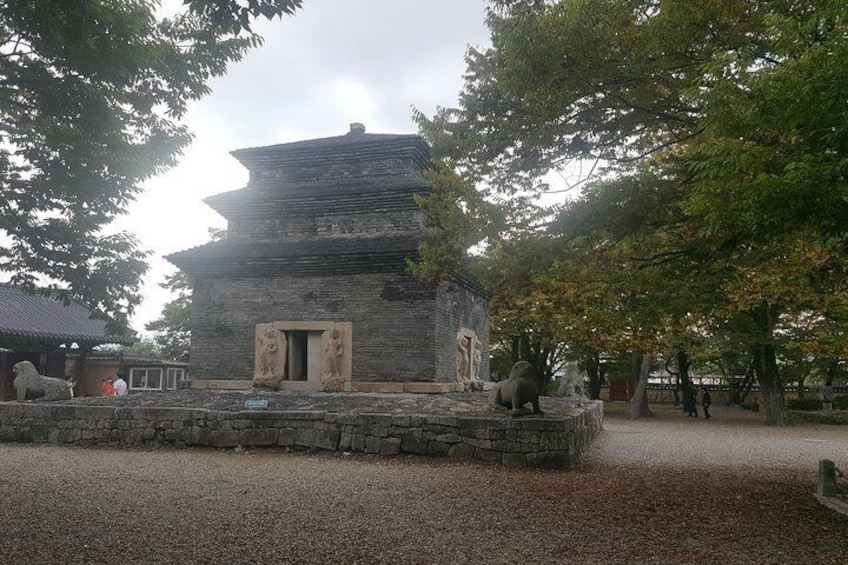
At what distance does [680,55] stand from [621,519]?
5.50 m

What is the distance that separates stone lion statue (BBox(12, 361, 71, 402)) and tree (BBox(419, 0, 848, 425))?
11012 millimetres

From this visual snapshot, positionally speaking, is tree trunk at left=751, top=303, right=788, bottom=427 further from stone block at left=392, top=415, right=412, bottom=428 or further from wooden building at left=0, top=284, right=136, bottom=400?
wooden building at left=0, top=284, right=136, bottom=400

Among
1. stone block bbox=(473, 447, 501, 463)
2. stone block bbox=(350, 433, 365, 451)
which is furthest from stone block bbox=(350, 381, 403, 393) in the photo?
stone block bbox=(473, 447, 501, 463)

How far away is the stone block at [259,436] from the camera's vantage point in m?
11.9

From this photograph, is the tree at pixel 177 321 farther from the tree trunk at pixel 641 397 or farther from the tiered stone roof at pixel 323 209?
the tree trunk at pixel 641 397

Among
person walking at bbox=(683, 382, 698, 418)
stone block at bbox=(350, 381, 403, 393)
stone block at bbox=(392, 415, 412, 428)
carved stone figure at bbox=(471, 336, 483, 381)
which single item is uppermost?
carved stone figure at bbox=(471, 336, 483, 381)

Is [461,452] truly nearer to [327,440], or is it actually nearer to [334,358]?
[327,440]

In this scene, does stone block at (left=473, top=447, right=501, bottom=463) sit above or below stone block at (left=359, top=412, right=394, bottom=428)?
below

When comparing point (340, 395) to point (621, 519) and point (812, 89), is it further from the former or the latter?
point (812, 89)

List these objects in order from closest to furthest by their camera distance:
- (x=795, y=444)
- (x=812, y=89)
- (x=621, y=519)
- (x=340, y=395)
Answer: (x=812, y=89) < (x=621, y=519) < (x=340, y=395) < (x=795, y=444)

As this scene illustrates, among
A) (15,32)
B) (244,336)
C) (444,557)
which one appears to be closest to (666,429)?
(244,336)

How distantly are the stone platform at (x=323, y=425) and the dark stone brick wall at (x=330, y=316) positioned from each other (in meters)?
1.29

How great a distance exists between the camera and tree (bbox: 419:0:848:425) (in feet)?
17.9

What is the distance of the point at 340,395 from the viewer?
14477 millimetres
